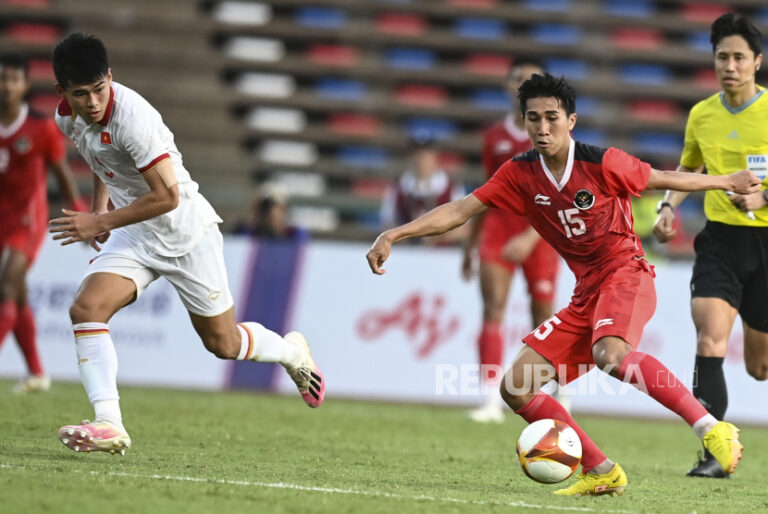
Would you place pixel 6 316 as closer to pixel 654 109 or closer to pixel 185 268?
pixel 185 268

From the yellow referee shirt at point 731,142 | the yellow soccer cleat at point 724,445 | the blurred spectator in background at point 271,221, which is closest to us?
the yellow soccer cleat at point 724,445

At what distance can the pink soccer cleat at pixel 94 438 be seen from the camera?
19.4 feet

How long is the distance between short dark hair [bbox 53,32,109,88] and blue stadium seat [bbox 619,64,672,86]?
18.3 metres

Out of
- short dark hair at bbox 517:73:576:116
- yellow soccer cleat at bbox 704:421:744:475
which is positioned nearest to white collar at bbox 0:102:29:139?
short dark hair at bbox 517:73:576:116

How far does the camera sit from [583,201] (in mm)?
6180

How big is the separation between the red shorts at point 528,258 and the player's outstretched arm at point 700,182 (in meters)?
4.18

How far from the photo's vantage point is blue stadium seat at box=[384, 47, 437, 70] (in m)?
22.6

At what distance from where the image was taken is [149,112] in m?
6.31

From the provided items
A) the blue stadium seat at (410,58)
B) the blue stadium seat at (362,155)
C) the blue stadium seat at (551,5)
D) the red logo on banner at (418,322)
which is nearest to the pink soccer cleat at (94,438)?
the red logo on banner at (418,322)

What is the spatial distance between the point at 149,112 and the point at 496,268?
4.74m

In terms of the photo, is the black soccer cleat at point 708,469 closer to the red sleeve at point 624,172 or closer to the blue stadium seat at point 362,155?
the red sleeve at point 624,172

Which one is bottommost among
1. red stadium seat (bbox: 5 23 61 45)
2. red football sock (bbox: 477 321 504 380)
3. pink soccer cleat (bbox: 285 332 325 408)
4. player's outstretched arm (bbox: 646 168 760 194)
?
red football sock (bbox: 477 321 504 380)

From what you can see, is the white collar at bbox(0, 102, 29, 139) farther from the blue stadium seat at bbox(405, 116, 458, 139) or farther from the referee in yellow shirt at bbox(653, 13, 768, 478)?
the blue stadium seat at bbox(405, 116, 458, 139)

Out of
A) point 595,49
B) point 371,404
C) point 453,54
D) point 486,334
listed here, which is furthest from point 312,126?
point 486,334
